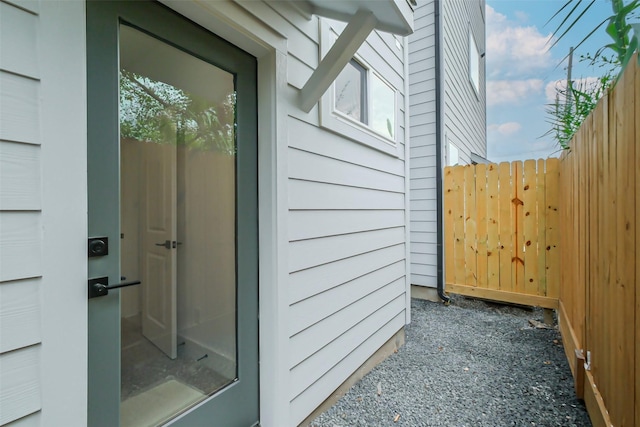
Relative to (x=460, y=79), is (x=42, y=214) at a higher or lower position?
lower

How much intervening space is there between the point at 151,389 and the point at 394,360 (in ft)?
6.85

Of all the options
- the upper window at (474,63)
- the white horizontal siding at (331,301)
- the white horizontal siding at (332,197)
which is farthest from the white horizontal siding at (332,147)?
the upper window at (474,63)

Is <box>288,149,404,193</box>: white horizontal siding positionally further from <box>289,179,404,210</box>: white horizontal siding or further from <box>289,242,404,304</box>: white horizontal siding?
<box>289,242,404,304</box>: white horizontal siding

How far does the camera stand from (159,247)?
56.1 inches

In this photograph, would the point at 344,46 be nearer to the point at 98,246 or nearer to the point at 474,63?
the point at 98,246

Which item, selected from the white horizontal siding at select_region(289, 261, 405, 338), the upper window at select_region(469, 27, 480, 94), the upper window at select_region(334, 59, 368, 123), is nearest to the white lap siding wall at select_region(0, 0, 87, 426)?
the white horizontal siding at select_region(289, 261, 405, 338)

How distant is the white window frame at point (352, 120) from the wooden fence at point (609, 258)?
140 centimetres

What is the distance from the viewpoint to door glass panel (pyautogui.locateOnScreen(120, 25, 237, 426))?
1.17m

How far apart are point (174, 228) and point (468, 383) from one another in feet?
7.65

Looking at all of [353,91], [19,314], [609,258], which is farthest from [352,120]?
[19,314]

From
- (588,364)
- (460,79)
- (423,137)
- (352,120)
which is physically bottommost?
(588,364)

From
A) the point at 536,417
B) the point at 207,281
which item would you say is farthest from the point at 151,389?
the point at 536,417

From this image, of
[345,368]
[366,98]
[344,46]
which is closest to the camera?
[344,46]

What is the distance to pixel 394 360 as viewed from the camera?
2.68m
